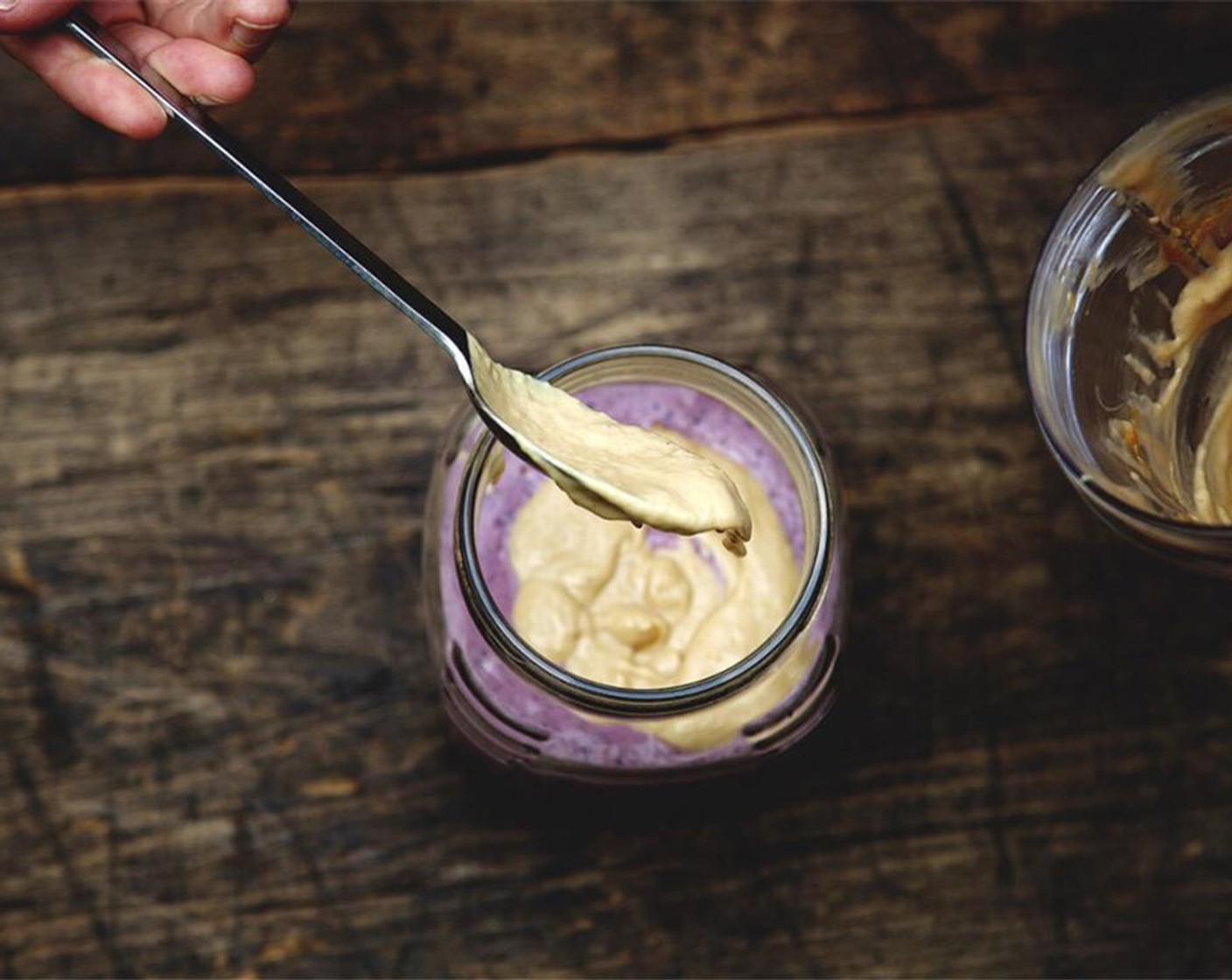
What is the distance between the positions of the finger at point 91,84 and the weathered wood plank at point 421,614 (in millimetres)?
162

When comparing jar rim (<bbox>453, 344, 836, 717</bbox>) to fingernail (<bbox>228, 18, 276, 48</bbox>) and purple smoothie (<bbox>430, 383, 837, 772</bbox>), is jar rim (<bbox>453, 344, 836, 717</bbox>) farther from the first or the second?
fingernail (<bbox>228, 18, 276, 48</bbox>)

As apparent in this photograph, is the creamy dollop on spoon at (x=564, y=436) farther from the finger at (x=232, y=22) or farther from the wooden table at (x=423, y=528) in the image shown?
the wooden table at (x=423, y=528)

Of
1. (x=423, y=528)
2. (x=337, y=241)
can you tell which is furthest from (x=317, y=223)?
(x=423, y=528)

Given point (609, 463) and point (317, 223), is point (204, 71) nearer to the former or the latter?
point (317, 223)

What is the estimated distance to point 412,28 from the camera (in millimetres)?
969

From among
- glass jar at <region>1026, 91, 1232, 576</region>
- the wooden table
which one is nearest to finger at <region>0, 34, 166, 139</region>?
the wooden table

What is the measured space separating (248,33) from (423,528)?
1.08 feet

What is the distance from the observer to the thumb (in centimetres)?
74

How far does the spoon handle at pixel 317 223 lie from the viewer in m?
0.64

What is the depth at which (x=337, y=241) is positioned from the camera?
2.16 feet

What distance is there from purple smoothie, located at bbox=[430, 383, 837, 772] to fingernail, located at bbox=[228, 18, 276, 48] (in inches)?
10.7

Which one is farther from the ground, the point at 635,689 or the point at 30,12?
the point at 30,12

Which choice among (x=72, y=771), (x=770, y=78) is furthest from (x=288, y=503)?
(x=770, y=78)

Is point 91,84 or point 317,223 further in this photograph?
point 91,84
